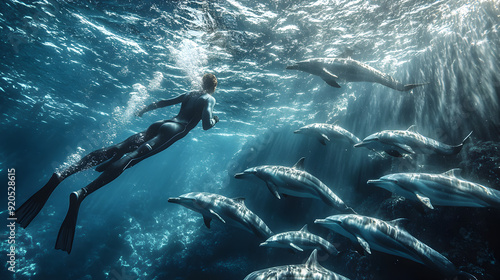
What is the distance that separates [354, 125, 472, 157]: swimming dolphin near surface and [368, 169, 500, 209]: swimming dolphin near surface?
37.5 inches

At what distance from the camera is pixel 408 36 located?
1105 centimetres

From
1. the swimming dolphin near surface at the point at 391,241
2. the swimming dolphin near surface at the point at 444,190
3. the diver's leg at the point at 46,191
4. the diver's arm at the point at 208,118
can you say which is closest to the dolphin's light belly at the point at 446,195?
the swimming dolphin near surface at the point at 444,190

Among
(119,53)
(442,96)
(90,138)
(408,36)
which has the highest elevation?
(408,36)

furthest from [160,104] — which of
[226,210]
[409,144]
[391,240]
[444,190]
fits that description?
[444,190]

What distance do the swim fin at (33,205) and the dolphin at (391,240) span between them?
267 inches

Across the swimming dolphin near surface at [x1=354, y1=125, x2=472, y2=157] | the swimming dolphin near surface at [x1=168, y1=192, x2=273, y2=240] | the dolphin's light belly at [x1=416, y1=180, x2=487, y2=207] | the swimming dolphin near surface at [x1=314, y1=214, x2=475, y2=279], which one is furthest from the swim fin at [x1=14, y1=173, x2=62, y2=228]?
the swimming dolphin near surface at [x1=354, y1=125, x2=472, y2=157]

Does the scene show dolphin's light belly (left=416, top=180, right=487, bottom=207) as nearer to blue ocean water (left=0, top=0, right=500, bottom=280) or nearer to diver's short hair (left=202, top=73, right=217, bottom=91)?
blue ocean water (left=0, top=0, right=500, bottom=280)

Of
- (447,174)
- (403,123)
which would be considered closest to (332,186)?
(403,123)

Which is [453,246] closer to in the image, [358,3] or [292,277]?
[292,277]

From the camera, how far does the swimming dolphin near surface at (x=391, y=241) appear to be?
4.25 metres

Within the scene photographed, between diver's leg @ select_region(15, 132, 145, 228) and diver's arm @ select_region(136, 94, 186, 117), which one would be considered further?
diver's arm @ select_region(136, 94, 186, 117)

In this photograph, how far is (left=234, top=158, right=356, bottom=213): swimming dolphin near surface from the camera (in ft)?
19.9

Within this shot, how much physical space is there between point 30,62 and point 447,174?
82.6 ft

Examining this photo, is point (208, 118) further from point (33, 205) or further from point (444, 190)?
point (444, 190)
